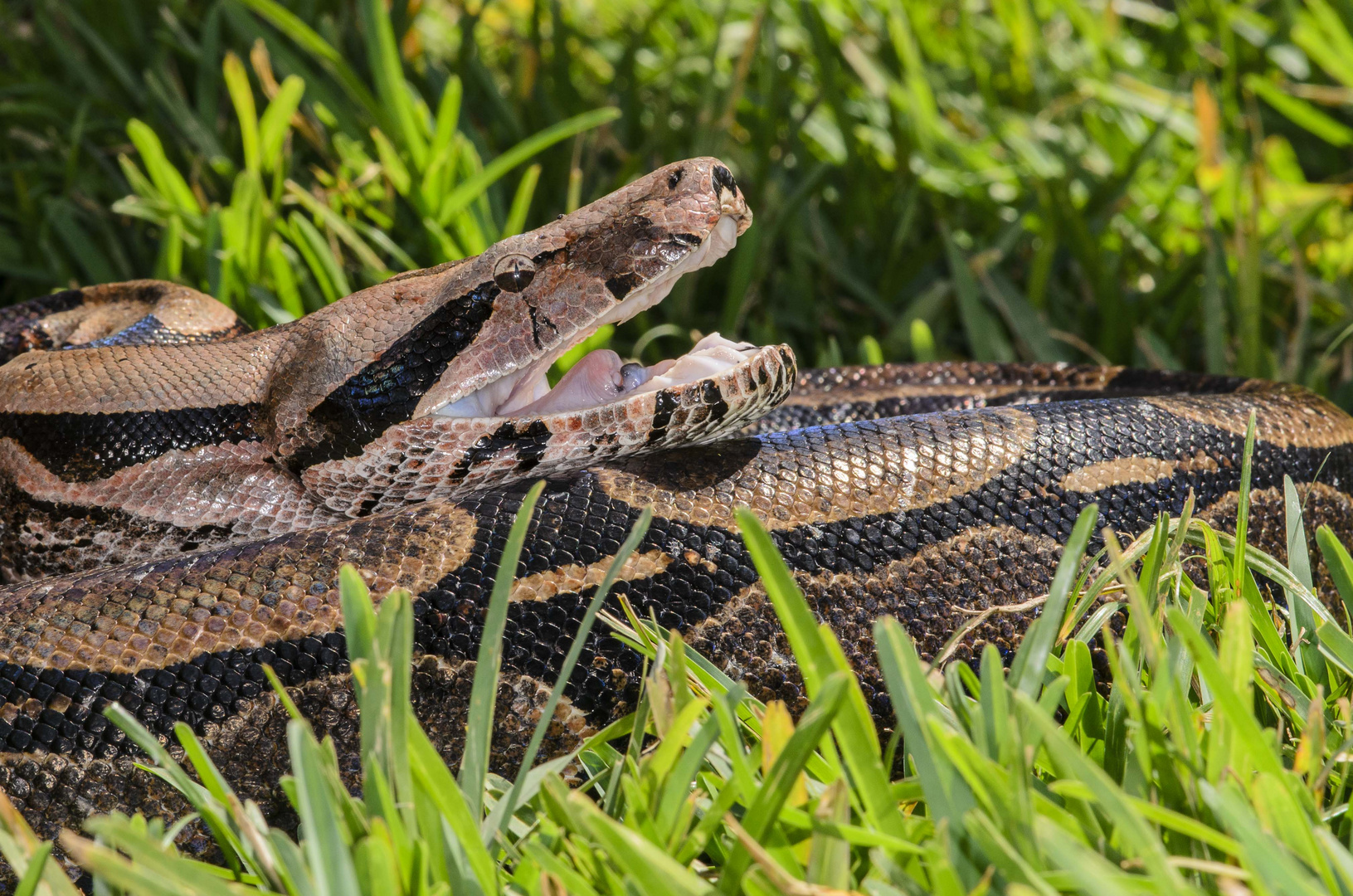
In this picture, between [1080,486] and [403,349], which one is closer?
[1080,486]

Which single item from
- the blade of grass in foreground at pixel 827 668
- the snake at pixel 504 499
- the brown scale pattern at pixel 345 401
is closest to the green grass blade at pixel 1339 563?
the snake at pixel 504 499


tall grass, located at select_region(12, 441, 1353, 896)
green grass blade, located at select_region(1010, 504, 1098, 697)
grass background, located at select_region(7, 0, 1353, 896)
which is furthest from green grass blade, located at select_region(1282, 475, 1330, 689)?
green grass blade, located at select_region(1010, 504, 1098, 697)

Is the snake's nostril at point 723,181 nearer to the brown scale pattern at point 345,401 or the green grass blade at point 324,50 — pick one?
the brown scale pattern at point 345,401

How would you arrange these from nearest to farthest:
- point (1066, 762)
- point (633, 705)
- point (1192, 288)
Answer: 1. point (1066, 762)
2. point (633, 705)
3. point (1192, 288)

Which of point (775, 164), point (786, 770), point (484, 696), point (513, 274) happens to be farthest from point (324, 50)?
point (786, 770)

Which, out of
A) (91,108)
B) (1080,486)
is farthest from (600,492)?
(91,108)

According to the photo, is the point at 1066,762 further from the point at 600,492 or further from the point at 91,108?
the point at 91,108

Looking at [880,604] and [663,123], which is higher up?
[663,123]

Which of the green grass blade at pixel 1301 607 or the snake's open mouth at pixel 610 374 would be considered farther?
the snake's open mouth at pixel 610 374

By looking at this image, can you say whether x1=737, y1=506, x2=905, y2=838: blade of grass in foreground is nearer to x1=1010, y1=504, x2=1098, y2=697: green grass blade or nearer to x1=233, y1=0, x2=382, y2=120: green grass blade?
x1=1010, y1=504, x2=1098, y2=697: green grass blade
